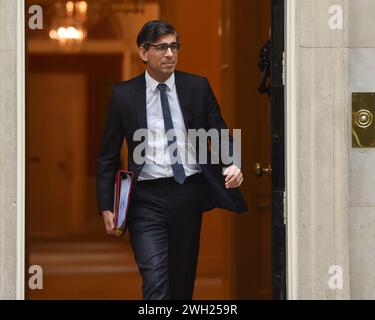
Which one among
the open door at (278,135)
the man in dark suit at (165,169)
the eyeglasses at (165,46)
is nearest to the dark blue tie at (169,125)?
the man in dark suit at (165,169)

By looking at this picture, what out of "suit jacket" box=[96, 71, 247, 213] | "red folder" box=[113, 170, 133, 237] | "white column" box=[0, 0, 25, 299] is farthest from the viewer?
"suit jacket" box=[96, 71, 247, 213]

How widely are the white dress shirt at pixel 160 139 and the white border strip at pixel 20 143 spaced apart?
2.14ft

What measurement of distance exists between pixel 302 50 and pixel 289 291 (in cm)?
133

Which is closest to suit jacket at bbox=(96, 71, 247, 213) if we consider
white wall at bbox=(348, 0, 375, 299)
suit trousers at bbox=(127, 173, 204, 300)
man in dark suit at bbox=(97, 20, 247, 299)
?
man in dark suit at bbox=(97, 20, 247, 299)

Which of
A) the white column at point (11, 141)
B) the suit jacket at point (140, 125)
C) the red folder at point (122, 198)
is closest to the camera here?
the white column at point (11, 141)

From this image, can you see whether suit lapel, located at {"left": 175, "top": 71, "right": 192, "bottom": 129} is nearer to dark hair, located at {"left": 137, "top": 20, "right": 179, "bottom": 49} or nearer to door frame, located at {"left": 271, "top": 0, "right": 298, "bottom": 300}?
dark hair, located at {"left": 137, "top": 20, "right": 179, "bottom": 49}

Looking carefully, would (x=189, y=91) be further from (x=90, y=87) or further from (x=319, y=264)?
(x=90, y=87)

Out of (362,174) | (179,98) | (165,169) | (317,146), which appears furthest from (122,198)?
(362,174)

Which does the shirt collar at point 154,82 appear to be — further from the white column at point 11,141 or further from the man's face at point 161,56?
the white column at point 11,141

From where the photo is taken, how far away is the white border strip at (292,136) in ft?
18.4

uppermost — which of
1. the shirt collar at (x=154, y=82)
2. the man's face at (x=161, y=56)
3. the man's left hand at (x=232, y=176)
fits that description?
the man's face at (x=161, y=56)

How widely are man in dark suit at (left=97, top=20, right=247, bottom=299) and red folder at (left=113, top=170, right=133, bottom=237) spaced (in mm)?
50

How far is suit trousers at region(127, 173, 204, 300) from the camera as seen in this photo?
550 centimetres
